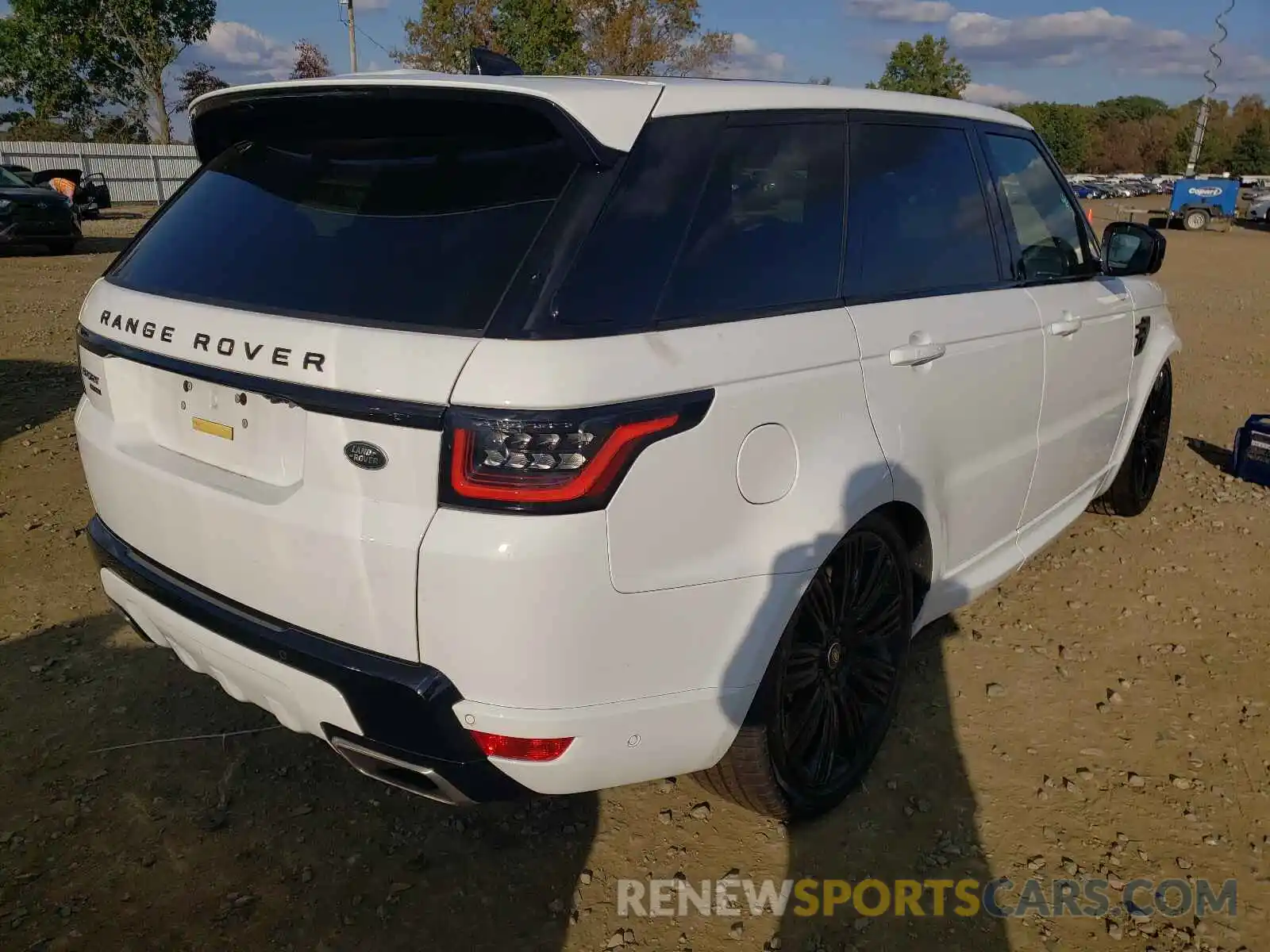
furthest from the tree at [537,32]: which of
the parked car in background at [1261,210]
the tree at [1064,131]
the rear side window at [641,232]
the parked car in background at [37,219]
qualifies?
the tree at [1064,131]

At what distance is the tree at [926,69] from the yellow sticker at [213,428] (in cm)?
5292

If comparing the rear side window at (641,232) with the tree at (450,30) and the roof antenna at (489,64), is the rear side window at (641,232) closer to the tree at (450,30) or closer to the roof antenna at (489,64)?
the roof antenna at (489,64)

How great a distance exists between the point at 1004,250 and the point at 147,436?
106 inches

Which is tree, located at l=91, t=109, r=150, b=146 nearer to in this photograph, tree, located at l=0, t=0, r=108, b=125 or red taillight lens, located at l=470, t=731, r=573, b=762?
tree, located at l=0, t=0, r=108, b=125

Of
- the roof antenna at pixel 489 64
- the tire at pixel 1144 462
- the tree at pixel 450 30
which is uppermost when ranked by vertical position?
the tree at pixel 450 30

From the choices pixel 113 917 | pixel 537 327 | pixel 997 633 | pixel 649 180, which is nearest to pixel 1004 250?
pixel 997 633

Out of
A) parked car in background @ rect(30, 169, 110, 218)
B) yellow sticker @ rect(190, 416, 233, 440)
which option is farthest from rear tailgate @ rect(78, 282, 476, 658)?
parked car in background @ rect(30, 169, 110, 218)

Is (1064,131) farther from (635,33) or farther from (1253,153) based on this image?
(635,33)

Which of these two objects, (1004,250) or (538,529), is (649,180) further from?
(1004,250)

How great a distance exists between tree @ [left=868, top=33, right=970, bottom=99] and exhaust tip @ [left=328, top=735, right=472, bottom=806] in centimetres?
5318

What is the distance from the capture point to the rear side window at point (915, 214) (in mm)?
2670

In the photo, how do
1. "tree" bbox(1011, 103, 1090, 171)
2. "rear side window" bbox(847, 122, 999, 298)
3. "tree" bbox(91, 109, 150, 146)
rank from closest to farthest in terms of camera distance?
"rear side window" bbox(847, 122, 999, 298) < "tree" bbox(91, 109, 150, 146) < "tree" bbox(1011, 103, 1090, 171)

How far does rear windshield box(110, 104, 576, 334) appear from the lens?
1.94 m

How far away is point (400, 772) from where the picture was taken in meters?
2.05
